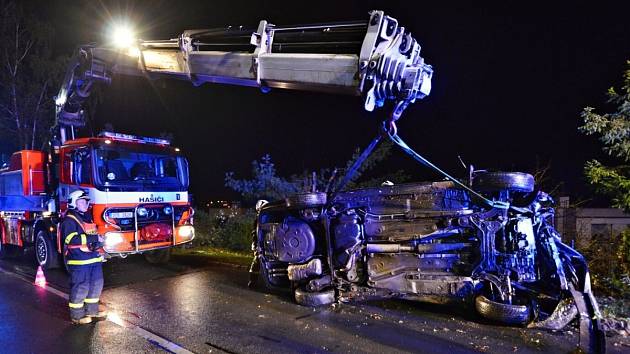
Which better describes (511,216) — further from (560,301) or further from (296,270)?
(296,270)

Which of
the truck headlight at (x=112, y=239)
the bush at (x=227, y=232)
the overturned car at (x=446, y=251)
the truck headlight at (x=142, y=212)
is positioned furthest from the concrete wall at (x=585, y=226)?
the truck headlight at (x=112, y=239)

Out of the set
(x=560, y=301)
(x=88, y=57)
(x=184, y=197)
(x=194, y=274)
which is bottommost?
(x=194, y=274)

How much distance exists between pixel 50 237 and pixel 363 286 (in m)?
6.90

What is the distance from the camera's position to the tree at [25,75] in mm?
18281

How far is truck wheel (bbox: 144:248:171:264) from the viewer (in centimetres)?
927

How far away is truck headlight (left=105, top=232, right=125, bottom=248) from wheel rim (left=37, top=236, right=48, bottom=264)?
205cm

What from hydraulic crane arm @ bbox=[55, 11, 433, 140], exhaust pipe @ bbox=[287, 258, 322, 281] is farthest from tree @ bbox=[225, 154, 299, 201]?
exhaust pipe @ bbox=[287, 258, 322, 281]

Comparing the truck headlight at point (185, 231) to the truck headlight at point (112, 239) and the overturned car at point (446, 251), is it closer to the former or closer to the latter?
the truck headlight at point (112, 239)

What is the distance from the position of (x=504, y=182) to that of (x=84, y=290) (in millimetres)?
5366

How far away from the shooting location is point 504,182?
4.70 metres

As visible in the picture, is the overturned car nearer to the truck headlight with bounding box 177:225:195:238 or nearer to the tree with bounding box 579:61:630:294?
the tree with bounding box 579:61:630:294

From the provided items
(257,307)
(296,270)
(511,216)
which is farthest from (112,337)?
(511,216)

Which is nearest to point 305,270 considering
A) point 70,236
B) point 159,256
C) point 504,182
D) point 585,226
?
point 504,182

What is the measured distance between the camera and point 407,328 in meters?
4.87
